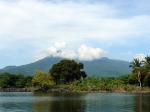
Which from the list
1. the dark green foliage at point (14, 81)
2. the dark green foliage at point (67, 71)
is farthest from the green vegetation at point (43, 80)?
the dark green foliage at point (14, 81)

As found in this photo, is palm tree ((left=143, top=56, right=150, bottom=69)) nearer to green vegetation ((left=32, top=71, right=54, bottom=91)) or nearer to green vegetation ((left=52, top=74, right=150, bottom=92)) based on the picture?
green vegetation ((left=52, top=74, right=150, bottom=92))

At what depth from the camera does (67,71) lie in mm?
157750

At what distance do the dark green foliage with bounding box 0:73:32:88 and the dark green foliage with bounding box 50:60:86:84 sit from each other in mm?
27676

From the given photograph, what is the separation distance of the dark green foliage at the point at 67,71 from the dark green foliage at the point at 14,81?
2768 centimetres

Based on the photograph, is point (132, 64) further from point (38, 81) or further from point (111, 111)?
point (111, 111)

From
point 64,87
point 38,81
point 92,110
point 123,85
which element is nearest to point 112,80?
point 123,85

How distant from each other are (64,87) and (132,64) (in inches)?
1027

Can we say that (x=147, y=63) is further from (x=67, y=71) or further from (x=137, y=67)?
(x=67, y=71)

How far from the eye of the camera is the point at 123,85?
141750 millimetres

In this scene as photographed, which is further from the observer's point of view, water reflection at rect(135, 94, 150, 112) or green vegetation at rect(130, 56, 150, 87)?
green vegetation at rect(130, 56, 150, 87)

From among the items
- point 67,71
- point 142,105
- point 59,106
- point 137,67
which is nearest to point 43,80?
point 67,71

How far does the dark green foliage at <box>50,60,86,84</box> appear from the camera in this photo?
157750 mm

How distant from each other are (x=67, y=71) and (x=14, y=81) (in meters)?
40.8

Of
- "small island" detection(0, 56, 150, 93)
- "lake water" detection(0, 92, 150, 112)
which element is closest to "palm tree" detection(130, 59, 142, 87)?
"small island" detection(0, 56, 150, 93)
